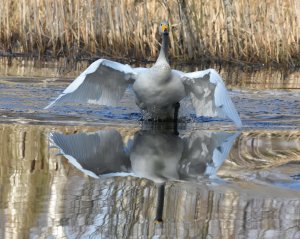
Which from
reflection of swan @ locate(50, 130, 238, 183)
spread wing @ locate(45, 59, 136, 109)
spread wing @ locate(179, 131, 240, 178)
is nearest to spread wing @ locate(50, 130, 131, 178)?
reflection of swan @ locate(50, 130, 238, 183)

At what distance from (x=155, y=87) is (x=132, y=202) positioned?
11.9 feet

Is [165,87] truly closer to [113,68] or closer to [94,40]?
[113,68]

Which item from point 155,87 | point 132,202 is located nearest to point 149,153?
point 155,87

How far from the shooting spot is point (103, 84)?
368 inches

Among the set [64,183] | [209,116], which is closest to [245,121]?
[209,116]

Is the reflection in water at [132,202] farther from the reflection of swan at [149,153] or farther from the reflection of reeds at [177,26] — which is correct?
the reflection of reeds at [177,26]

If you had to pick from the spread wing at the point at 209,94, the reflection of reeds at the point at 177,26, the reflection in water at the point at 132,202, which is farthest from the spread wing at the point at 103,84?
the reflection of reeds at the point at 177,26

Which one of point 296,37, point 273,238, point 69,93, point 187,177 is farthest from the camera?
point 296,37

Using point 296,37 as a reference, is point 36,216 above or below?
below

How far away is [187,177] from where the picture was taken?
644 centimetres

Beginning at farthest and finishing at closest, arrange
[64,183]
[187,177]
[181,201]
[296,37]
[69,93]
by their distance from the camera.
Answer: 1. [296,37]
2. [69,93]
3. [187,177]
4. [64,183]
5. [181,201]

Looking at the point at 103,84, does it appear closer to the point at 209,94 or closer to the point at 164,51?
the point at 164,51

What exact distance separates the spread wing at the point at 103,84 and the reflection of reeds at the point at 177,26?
6061 millimetres

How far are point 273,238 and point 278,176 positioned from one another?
1885mm
